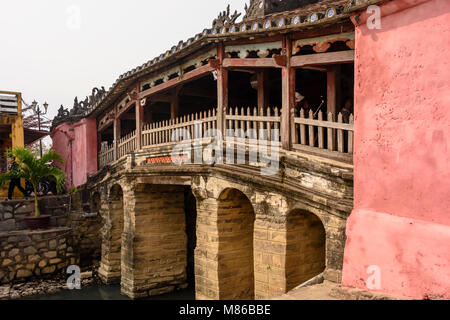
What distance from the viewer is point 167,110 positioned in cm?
1462

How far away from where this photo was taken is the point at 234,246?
8.14 metres

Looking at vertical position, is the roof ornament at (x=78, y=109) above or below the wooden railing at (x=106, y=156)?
above

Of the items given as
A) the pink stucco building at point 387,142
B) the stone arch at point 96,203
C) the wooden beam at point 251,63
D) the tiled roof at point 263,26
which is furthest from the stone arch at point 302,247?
the stone arch at point 96,203

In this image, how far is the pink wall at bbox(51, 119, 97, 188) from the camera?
1619 centimetres

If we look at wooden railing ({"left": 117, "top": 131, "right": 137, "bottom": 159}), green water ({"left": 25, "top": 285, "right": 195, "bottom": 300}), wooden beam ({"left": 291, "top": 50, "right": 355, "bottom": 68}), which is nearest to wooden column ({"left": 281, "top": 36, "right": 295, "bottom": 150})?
wooden beam ({"left": 291, "top": 50, "right": 355, "bottom": 68})

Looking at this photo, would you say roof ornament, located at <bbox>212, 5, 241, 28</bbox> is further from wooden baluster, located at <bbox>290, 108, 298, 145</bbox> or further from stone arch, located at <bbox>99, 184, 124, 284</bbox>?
stone arch, located at <bbox>99, 184, 124, 284</bbox>

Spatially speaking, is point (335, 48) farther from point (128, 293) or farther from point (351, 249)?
point (128, 293)

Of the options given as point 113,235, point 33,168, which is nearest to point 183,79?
point 113,235

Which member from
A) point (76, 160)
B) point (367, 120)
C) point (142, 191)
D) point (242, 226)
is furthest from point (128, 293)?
point (367, 120)

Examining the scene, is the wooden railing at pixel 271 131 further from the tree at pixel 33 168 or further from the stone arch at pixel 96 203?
the stone arch at pixel 96 203

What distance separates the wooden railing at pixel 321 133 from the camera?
17.9 feet

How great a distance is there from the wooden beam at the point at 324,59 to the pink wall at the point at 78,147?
11.9 metres

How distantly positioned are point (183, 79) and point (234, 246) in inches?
164
